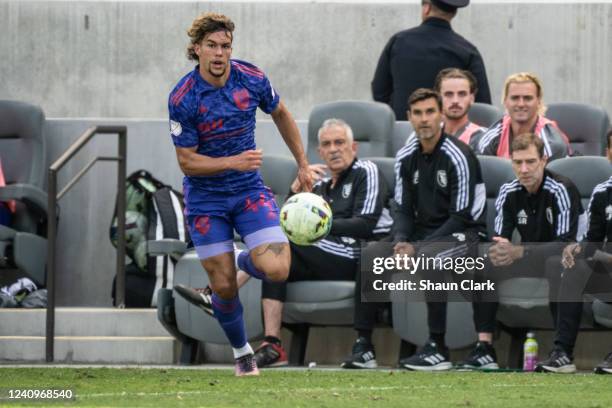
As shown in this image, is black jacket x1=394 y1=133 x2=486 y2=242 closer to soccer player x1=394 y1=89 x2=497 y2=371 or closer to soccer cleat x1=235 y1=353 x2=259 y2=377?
soccer player x1=394 y1=89 x2=497 y2=371

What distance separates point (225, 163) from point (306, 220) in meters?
0.58

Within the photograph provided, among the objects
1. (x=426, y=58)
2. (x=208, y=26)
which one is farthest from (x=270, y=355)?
(x=426, y=58)

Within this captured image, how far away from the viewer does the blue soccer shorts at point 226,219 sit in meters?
8.63

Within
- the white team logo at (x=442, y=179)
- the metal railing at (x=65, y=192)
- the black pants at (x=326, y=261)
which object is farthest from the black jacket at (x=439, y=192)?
the metal railing at (x=65, y=192)

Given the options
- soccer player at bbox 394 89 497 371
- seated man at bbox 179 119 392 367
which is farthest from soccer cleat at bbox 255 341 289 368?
soccer player at bbox 394 89 497 371

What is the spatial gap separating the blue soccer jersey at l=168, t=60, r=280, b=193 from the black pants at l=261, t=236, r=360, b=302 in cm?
158

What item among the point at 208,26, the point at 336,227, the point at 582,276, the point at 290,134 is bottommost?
the point at 582,276

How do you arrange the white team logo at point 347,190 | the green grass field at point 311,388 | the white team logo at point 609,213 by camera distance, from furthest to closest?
the white team logo at point 347,190, the white team logo at point 609,213, the green grass field at point 311,388

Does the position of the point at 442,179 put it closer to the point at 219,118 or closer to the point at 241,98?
the point at 241,98

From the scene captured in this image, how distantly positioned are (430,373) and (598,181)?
194cm

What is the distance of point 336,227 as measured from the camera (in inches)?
404

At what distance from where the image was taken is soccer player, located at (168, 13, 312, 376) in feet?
27.7

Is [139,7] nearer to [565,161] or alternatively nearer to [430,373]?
[565,161]

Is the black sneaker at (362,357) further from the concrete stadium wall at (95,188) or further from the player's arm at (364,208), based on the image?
the concrete stadium wall at (95,188)
